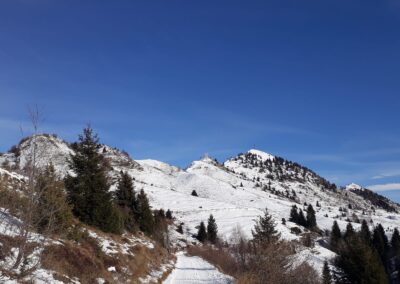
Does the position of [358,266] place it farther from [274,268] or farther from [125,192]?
[125,192]

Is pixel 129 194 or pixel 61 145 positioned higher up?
pixel 61 145

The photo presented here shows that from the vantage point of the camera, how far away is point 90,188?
29453 mm

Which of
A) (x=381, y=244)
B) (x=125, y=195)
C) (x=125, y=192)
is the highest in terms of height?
(x=125, y=192)

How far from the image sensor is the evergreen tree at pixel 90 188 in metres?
28.8

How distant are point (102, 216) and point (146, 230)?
84.2ft

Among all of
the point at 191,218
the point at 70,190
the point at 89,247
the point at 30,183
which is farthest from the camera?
the point at 191,218

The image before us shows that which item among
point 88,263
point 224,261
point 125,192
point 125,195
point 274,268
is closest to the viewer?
point 88,263

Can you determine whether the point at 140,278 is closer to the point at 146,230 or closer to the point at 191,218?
the point at 146,230

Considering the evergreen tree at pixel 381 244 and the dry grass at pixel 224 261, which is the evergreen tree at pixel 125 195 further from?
the evergreen tree at pixel 381 244

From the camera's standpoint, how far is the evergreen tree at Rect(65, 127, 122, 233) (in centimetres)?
2884

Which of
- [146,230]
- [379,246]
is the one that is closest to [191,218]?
[379,246]

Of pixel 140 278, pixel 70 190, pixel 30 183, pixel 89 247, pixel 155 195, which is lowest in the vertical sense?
pixel 140 278

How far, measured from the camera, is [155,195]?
15700cm

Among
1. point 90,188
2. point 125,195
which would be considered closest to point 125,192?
point 125,195
